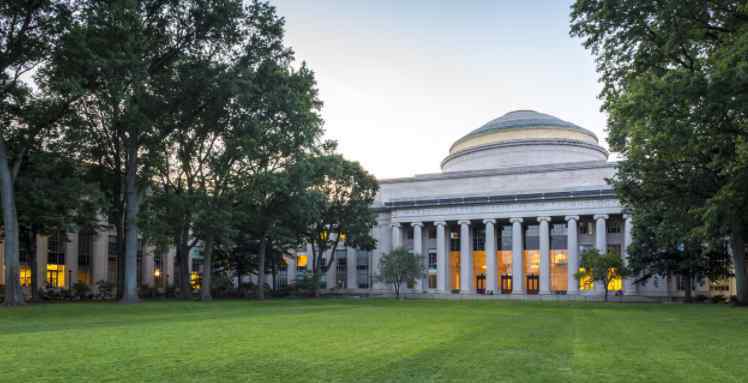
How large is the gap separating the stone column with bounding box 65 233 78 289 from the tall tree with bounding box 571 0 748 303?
58208 mm

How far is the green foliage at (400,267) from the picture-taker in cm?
6969

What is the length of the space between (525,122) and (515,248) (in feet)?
76.9

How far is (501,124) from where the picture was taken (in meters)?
95.6

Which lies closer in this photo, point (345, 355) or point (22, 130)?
point (345, 355)

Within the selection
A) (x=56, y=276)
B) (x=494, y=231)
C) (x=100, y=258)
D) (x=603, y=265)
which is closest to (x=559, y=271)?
(x=494, y=231)

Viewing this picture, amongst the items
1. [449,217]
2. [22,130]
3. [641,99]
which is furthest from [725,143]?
[449,217]

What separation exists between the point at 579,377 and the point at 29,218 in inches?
1670

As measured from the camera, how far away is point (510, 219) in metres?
78.1

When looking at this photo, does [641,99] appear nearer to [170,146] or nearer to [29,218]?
[170,146]

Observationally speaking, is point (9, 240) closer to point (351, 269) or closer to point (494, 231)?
point (494, 231)

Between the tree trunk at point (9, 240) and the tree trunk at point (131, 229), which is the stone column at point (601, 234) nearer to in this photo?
Answer: the tree trunk at point (131, 229)

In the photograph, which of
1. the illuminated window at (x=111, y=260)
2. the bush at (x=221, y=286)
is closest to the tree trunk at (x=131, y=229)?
the bush at (x=221, y=286)

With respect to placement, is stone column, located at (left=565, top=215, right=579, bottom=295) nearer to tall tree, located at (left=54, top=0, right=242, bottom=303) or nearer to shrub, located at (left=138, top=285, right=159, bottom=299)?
shrub, located at (left=138, top=285, right=159, bottom=299)

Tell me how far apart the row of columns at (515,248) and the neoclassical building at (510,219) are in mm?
126
